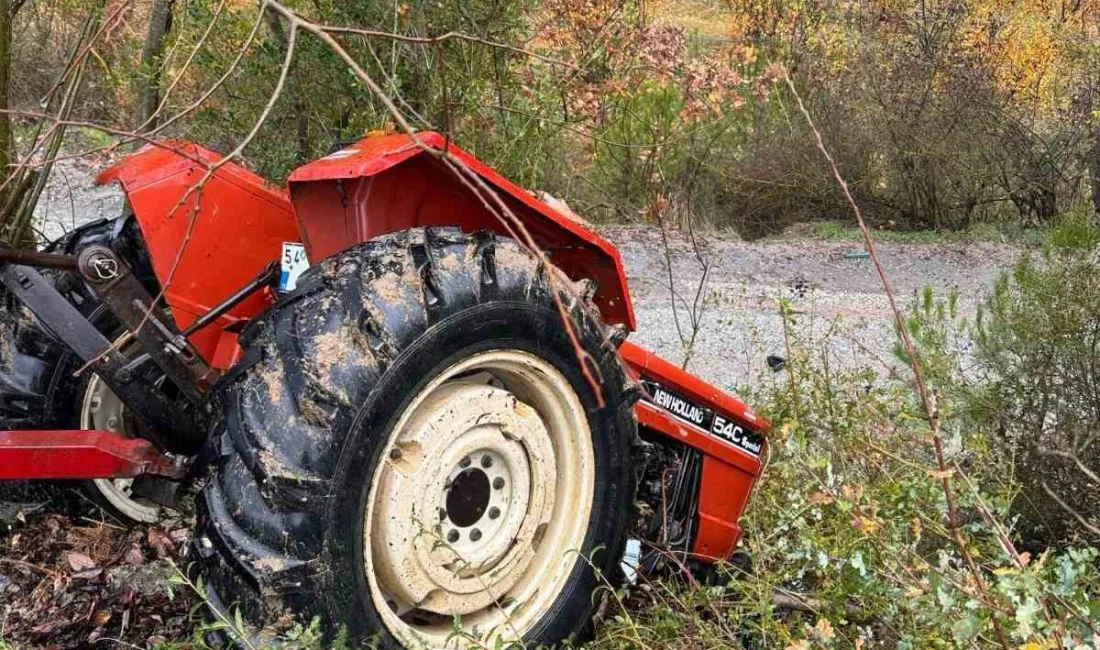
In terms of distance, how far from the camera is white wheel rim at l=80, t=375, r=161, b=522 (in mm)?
3328

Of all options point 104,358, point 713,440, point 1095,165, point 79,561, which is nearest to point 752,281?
point 1095,165

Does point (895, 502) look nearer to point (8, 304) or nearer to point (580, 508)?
point (580, 508)

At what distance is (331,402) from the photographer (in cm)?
220

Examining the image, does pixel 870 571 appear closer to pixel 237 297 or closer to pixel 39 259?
pixel 237 297

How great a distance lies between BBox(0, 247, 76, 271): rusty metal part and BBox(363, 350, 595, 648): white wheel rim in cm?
96

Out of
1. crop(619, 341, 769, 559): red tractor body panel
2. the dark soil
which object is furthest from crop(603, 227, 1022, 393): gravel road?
the dark soil

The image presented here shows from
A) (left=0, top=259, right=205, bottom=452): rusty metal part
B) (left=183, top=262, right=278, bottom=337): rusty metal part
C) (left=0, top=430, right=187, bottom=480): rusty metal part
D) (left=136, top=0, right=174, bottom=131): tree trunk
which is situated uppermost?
(left=136, top=0, right=174, bottom=131): tree trunk

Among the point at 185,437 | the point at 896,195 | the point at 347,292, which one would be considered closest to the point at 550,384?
the point at 347,292

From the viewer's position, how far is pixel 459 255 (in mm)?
2451

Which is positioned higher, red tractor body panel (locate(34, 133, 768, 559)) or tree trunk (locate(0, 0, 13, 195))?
tree trunk (locate(0, 0, 13, 195))

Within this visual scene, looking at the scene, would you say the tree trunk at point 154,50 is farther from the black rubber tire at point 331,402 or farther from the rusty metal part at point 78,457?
the black rubber tire at point 331,402

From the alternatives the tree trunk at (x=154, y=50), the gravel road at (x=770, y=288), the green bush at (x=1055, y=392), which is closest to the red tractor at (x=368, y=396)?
the green bush at (x=1055, y=392)

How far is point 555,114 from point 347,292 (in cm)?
472

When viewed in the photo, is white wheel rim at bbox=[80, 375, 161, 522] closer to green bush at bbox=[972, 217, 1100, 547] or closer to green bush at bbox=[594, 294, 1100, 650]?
green bush at bbox=[594, 294, 1100, 650]
